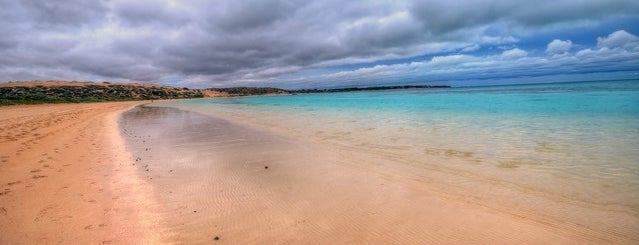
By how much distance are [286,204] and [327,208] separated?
675 millimetres

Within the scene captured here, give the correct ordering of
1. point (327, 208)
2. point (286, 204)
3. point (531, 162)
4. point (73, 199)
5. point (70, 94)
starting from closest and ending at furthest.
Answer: point (327, 208) → point (286, 204) → point (73, 199) → point (531, 162) → point (70, 94)

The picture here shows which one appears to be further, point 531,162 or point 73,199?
point 531,162

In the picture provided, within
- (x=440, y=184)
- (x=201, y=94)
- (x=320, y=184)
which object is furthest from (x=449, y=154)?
(x=201, y=94)

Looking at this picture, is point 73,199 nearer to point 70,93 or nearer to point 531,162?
point 531,162

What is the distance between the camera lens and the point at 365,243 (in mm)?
3594

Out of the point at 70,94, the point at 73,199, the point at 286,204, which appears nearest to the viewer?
the point at 286,204

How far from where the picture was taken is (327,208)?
15.2ft

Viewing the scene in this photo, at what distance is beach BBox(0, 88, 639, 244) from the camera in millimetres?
3775

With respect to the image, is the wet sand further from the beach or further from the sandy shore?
the sandy shore

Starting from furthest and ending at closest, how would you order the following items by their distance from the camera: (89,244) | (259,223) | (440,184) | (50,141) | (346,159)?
(50,141) < (346,159) < (440,184) < (259,223) < (89,244)

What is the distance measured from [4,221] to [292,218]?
3.91 m

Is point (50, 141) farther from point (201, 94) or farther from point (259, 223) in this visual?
point (201, 94)

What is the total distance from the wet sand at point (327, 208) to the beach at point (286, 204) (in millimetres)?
22

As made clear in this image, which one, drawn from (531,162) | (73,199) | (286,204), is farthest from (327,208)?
(531,162)
